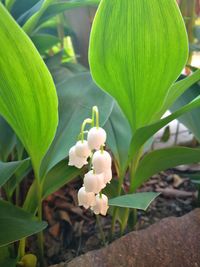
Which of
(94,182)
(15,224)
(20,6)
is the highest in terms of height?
(20,6)

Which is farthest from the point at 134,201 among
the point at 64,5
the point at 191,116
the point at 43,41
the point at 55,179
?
the point at 43,41

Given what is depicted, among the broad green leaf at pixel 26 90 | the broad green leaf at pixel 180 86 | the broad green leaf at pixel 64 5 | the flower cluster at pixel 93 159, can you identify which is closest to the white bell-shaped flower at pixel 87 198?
the flower cluster at pixel 93 159

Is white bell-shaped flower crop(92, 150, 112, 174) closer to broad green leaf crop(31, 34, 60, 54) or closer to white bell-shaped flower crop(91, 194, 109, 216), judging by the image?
white bell-shaped flower crop(91, 194, 109, 216)

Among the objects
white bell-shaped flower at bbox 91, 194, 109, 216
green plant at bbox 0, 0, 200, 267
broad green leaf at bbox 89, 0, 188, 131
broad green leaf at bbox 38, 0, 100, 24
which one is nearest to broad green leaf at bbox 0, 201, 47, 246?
green plant at bbox 0, 0, 200, 267

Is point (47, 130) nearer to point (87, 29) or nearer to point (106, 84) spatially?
point (106, 84)

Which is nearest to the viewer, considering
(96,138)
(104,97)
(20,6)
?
(96,138)

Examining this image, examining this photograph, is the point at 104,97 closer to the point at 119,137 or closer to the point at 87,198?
the point at 119,137

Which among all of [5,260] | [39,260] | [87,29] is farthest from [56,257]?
[87,29]
